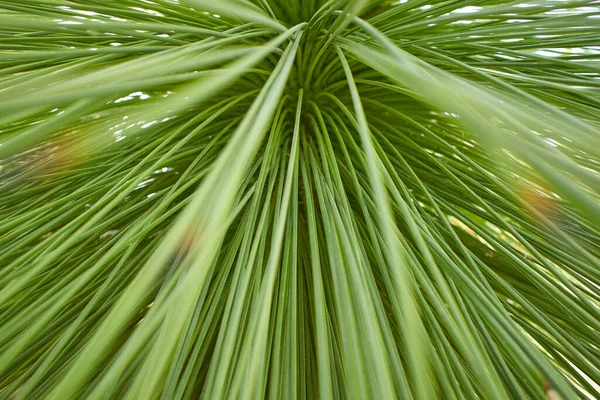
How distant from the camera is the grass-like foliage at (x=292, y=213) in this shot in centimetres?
20

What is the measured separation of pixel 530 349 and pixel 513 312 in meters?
0.16

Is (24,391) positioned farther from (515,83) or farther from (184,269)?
(515,83)

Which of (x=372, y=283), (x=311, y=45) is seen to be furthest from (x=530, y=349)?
(x=311, y=45)

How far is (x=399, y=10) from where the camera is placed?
1.45 feet

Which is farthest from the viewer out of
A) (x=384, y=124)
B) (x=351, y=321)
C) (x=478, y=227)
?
(x=384, y=124)

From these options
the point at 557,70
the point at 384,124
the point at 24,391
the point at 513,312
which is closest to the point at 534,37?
the point at 557,70

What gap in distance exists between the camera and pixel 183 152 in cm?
43

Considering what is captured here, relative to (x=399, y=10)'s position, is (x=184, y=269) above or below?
below

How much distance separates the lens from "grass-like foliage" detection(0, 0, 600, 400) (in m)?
0.20

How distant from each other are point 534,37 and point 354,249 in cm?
33

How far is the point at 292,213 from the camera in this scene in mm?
368

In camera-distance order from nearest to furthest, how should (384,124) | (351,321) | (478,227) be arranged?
(351,321)
(478,227)
(384,124)

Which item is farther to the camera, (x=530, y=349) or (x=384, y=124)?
(x=384, y=124)

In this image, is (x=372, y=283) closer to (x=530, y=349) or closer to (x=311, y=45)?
(x=530, y=349)
